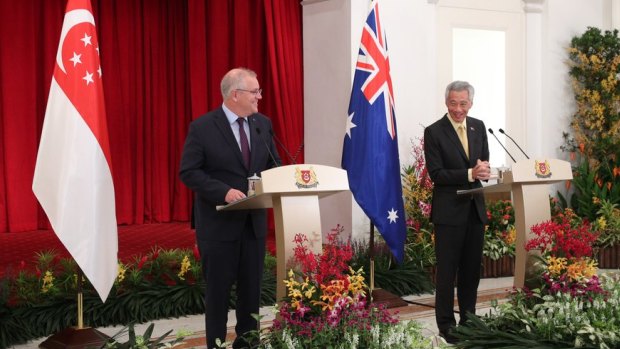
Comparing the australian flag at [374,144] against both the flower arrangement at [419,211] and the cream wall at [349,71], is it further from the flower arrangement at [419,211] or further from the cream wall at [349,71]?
the cream wall at [349,71]

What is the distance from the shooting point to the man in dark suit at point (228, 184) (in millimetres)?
3752

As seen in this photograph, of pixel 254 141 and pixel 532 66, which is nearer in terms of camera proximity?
pixel 254 141

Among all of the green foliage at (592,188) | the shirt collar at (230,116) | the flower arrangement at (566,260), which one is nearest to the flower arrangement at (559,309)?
the flower arrangement at (566,260)

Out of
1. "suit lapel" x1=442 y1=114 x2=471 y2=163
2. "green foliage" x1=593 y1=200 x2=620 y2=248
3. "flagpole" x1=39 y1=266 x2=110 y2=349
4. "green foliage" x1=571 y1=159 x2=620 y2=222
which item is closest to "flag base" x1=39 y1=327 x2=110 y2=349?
"flagpole" x1=39 y1=266 x2=110 y2=349

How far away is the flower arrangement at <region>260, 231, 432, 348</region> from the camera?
3197 millimetres

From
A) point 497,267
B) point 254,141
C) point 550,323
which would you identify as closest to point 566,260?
point 550,323

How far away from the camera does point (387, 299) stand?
20.0ft

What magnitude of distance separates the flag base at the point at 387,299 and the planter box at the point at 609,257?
2.52 metres

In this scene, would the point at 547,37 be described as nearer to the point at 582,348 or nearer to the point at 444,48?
the point at 444,48

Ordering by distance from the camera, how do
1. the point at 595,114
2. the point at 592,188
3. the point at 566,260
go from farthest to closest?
1. the point at 595,114
2. the point at 592,188
3. the point at 566,260

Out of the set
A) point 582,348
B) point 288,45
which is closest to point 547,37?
point 288,45

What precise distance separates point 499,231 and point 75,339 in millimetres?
4110

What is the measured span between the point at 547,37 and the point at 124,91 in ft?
16.1

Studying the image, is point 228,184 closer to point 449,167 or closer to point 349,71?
point 449,167
